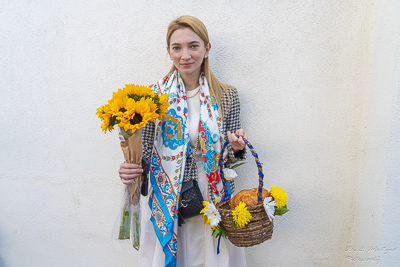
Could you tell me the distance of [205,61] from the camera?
176cm

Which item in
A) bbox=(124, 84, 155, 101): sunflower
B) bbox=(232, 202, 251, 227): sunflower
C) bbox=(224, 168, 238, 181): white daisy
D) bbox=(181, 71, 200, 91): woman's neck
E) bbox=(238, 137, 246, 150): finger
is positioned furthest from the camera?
bbox=(181, 71, 200, 91): woman's neck

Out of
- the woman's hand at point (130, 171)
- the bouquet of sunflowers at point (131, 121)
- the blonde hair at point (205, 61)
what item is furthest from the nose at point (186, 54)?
the woman's hand at point (130, 171)

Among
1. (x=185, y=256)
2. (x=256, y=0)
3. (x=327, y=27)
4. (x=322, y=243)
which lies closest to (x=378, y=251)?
(x=322, y=243)

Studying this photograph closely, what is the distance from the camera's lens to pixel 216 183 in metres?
1.65

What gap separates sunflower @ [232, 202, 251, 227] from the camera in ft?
4.24

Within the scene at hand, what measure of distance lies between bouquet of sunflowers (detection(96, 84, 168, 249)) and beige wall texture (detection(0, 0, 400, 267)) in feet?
2.08

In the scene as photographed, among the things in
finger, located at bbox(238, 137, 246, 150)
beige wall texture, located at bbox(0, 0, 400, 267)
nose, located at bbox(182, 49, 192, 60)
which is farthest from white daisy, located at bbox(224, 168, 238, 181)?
nose, located at bbox(182, 49, 192, 60)

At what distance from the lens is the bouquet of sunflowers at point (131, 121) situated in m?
1.33

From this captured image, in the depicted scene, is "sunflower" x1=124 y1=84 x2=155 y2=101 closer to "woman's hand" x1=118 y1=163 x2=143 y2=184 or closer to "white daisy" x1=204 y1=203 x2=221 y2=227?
"woman's hand" x1=118 y1=163 x2=143 y2=184

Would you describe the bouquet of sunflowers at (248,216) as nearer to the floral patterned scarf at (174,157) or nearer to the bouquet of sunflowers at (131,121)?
the floral patterned scarf at (174,157)

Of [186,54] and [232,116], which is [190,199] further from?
[186,54]

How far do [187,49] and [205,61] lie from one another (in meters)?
0.20

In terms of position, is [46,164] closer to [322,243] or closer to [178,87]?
[178,87]

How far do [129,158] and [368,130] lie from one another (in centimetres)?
145
